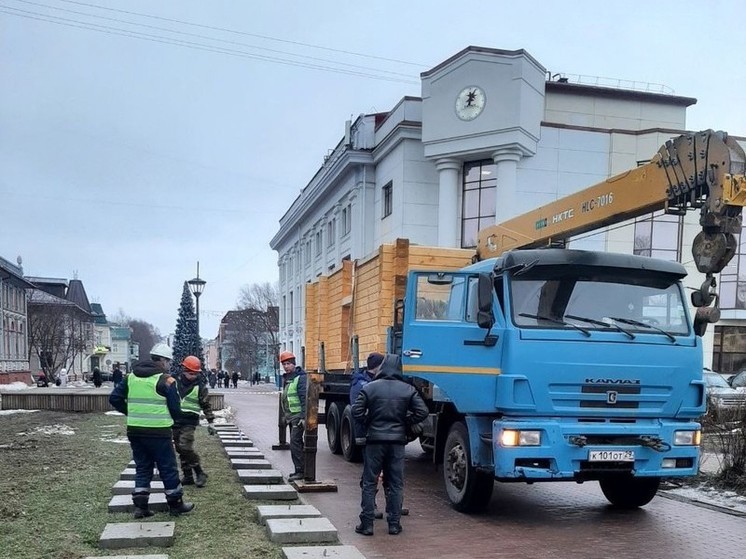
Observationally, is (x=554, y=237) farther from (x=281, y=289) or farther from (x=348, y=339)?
(x=281, y=289)

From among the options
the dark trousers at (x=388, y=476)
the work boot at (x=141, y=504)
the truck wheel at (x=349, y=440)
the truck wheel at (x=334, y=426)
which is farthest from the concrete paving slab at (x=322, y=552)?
the truck wheel at (x=334, y=426)

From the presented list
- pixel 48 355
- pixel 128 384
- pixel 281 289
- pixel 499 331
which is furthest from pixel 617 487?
pixel 48 355

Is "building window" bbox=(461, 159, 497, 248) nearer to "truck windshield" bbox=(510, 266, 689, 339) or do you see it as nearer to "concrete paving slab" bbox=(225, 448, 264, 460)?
"concrete paving slab" bbox=(225, 448, 264, 460)

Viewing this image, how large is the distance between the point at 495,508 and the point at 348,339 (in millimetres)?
5003

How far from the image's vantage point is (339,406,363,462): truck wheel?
11.5 meters

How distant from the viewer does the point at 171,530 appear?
625cm

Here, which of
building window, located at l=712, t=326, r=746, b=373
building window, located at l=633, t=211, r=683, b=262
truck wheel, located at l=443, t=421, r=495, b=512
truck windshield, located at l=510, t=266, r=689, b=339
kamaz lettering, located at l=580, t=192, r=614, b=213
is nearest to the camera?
truck windshield, located at l=510, t=266, r=689, b=339

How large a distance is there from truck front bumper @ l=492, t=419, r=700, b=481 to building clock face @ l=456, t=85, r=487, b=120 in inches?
831

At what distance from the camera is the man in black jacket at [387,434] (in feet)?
22.6

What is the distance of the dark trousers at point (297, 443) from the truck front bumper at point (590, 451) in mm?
3281

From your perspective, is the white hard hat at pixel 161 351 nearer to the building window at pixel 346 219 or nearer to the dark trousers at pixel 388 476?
the dark trousers at pixel 388 476

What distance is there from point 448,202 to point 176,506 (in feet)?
71.8

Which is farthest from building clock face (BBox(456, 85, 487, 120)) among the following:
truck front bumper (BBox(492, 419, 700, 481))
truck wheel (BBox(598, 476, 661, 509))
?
truck front bumper (BBox(492, 419, 700, 481))

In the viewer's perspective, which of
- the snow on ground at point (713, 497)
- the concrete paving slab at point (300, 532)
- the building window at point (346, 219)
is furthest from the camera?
the building window at point (346, 219)
